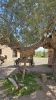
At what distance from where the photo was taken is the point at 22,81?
1767 centimetres

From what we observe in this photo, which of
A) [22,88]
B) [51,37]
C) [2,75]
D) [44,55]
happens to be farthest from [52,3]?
[44,55]

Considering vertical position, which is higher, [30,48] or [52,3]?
[52,3]

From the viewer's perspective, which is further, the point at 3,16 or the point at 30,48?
the point at 30,48

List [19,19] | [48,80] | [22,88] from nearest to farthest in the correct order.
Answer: [19,19], [22,88], [48,80]

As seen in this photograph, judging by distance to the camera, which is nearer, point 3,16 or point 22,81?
point 3,16

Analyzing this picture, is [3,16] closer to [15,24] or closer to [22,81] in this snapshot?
[15,24]

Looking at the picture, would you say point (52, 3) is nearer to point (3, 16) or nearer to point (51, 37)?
point (3, 16)

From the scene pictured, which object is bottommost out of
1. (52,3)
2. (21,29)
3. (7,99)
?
(7,99)

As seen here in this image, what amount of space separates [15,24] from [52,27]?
2.21 metres

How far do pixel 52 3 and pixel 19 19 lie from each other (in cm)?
232

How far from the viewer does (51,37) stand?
684 inches

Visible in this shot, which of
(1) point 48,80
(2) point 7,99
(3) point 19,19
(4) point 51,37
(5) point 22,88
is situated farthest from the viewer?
(1) point 48,80

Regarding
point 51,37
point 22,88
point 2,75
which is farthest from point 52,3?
point 2,75

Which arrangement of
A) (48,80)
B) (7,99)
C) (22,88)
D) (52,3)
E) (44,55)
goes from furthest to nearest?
1. (44,55)
2. (48,80)
3. (22,88)
4. (7,99)
5. (52,3)
